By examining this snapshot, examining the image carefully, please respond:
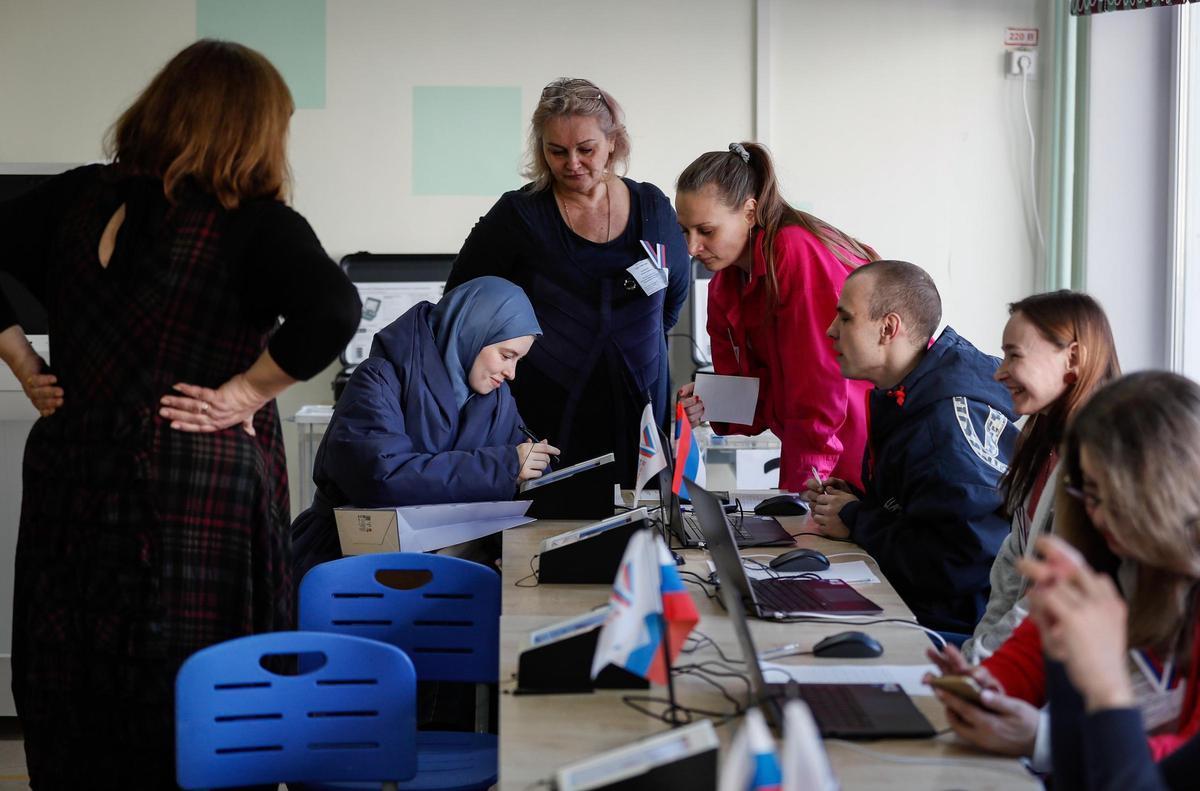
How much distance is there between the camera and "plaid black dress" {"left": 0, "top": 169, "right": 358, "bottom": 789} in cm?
173

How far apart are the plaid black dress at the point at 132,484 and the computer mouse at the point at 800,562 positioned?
0.93 metres

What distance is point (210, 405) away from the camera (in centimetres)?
175

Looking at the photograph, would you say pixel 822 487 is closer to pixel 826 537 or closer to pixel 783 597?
pixel 826 537

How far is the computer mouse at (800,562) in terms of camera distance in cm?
224

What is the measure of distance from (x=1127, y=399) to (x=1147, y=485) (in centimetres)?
10

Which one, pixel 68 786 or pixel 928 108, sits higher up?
pixel 928 108

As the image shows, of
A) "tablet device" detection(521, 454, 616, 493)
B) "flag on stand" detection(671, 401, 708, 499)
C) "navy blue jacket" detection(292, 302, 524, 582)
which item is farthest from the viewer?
"tablet device" detection(521, 454, 616, 493)

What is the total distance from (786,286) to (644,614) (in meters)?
1.63

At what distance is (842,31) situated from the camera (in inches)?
193

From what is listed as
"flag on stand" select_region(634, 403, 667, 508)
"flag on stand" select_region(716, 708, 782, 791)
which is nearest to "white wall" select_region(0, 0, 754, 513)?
"flag on stand" select_region(634, 403, 667, 508)

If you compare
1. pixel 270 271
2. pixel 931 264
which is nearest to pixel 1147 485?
pixel 270 271

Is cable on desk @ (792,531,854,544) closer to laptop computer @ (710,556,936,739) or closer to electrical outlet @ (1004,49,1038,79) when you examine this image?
laptop computer @ (710,556,936,739)

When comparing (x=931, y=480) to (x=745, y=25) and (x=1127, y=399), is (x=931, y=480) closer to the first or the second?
(x=1127, y=399)

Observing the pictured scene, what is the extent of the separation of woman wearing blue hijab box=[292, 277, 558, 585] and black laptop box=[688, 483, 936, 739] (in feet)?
3.89
